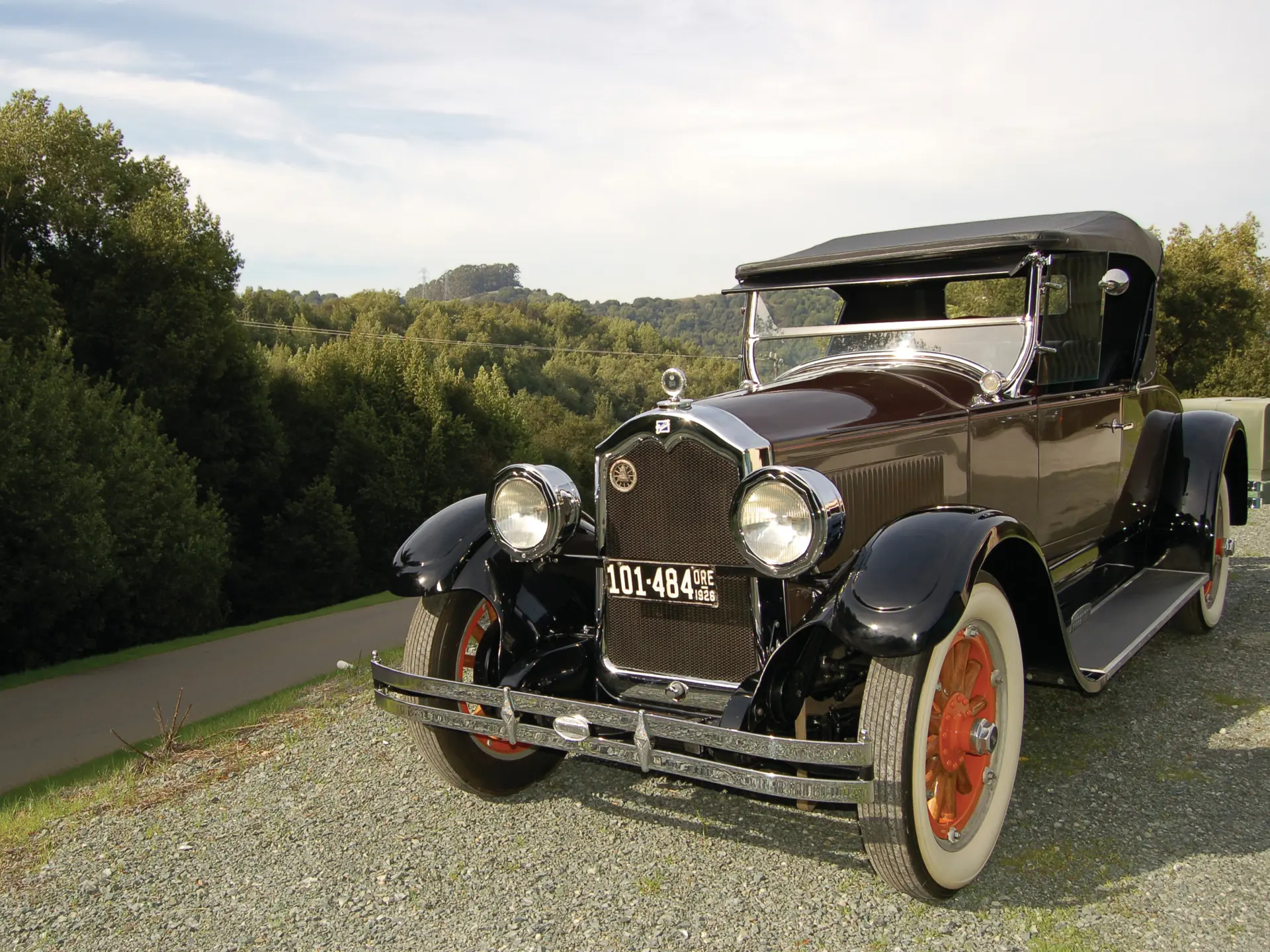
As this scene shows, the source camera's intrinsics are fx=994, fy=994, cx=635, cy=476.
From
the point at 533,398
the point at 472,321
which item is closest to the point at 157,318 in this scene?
the point at 533,398

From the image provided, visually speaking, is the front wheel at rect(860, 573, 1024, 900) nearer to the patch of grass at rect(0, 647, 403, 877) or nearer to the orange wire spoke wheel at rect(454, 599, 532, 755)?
the orange wire spoke wheel at rect(454, 599, 532, 755)

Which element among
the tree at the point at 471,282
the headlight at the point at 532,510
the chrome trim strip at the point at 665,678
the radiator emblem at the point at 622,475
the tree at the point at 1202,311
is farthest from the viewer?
the tree at the point at 471,282

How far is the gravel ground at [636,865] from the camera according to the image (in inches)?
111

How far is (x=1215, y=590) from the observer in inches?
227

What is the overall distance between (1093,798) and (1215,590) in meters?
2.77

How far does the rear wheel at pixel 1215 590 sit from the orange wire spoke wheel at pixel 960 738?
301 cm

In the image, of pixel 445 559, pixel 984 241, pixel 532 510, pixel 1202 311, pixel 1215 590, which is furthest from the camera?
pixel 1202 311

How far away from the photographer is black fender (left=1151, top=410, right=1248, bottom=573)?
17.9 feet

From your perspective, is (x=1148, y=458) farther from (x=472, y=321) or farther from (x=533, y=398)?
(x=472, y=321)

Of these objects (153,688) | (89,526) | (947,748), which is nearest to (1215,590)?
(947,748)

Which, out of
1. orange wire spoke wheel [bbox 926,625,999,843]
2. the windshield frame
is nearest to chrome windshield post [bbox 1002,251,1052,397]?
the windshield frame

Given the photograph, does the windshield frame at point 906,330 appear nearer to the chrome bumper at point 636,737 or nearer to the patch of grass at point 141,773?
the chrome bumper at point 636,737

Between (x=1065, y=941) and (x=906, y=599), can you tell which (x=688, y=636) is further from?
(x=1065, y=941)

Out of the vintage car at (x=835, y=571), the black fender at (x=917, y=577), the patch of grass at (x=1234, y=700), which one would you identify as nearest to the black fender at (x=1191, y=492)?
the vintage car at (x=835, y=571)
